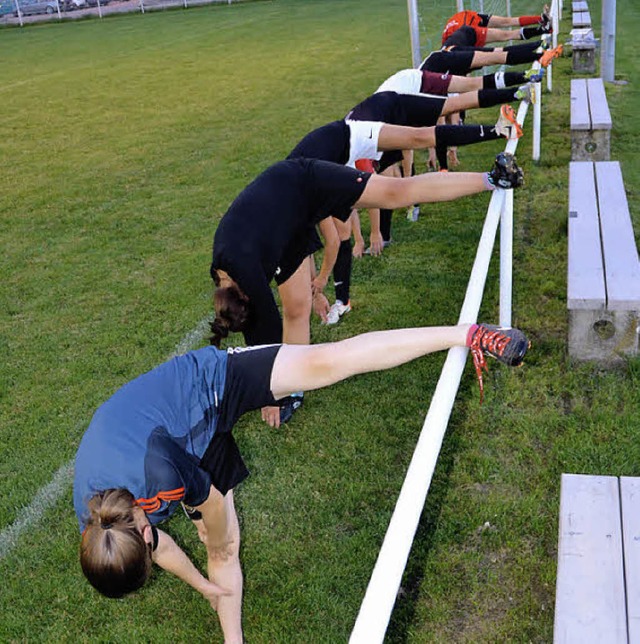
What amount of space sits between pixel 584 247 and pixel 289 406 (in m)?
1.92

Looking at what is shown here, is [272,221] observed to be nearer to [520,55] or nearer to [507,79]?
[507,79]

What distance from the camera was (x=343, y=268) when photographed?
5039 millimetres

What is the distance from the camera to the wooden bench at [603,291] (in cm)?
388

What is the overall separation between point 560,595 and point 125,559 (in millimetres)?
1260

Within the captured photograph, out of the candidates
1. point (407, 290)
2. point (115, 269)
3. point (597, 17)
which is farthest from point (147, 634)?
point (597, 17)

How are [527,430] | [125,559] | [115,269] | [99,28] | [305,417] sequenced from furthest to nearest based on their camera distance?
[99,28]
[115,269]
[305,417]
[527,430]
[125,559]

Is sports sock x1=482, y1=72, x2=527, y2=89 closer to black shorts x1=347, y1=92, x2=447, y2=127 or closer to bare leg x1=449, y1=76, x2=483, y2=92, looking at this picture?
bare leg x1=449, y1=76, x2=483, y2=92

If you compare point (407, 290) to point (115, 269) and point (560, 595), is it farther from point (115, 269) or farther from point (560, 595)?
point (560, 595)

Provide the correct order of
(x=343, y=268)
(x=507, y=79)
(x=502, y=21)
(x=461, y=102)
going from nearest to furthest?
(x=343, y=268), (x=461, y=102), (x=507, y=79), (x=502, y=21)

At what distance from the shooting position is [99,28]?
84.2 ft

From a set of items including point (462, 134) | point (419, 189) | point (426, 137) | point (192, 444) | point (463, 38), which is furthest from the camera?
point (463, 38)

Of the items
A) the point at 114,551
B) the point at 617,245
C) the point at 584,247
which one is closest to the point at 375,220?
the point at 584,247

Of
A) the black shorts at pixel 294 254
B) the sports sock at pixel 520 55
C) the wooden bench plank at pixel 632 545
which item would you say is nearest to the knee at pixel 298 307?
the black shorts at pixel 294 254

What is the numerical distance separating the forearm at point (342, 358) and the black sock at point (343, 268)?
233cm
